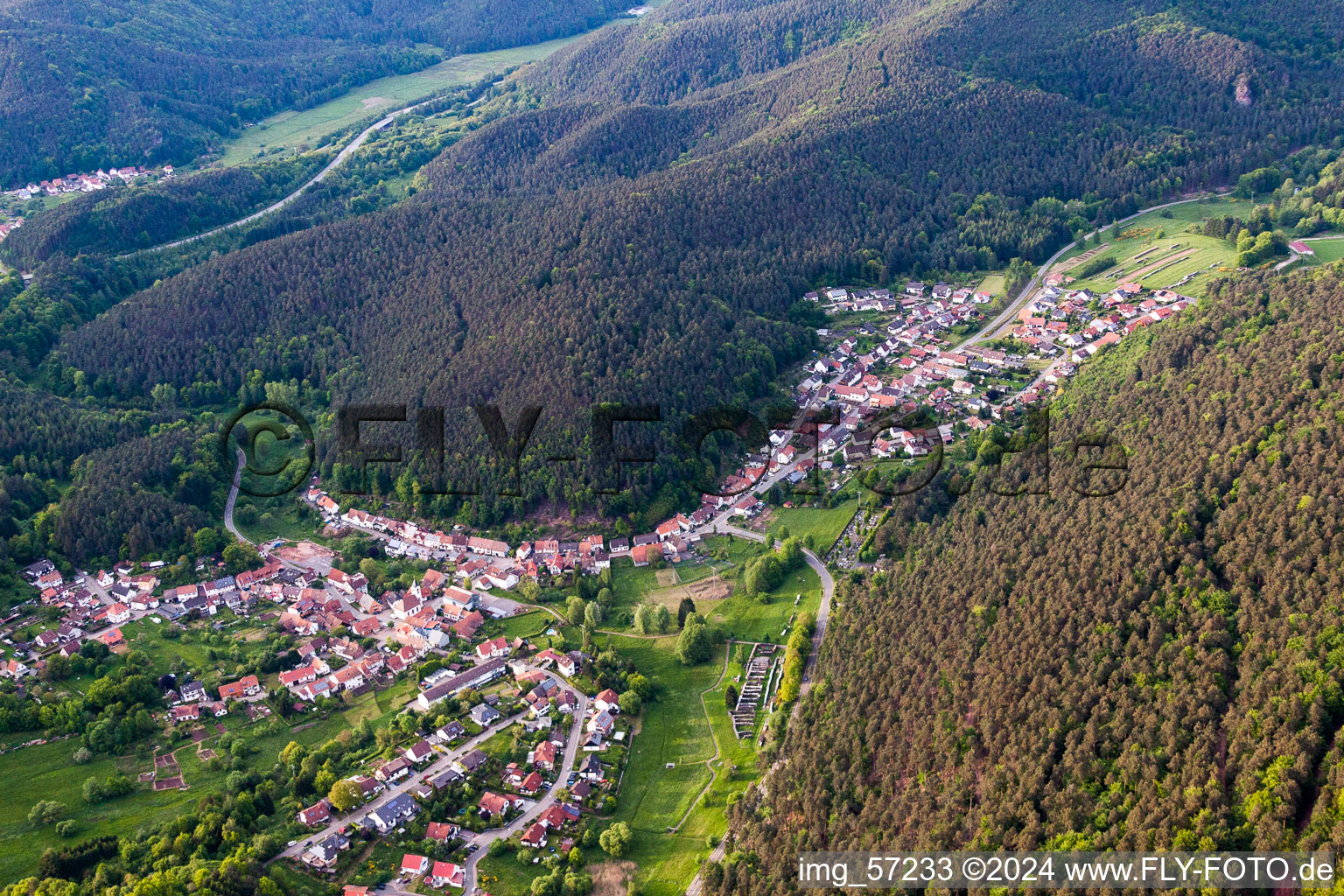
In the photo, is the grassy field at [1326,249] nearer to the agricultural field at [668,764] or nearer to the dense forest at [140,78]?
the agricultural field at [668,764]

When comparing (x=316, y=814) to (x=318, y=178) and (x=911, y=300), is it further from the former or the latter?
(x=318, y=178)

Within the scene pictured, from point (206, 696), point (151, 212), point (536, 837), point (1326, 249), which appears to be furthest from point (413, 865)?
point (151, 212)

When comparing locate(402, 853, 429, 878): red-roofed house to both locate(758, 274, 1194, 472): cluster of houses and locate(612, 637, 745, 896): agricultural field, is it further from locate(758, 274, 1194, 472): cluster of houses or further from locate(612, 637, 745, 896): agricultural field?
locate(758, 274, 1194, 472): cluster of houses

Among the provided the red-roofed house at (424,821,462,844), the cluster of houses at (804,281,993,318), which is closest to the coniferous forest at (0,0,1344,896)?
the cluster of houses at (804,281,993,318)

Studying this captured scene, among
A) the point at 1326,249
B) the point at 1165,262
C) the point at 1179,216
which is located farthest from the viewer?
the point at 1179,216

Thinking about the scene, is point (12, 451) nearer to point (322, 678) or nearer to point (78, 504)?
point (78, 504)

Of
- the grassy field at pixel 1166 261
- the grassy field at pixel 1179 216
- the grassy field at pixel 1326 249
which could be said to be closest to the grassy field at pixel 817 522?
the grassy field at pixel 1166 261
